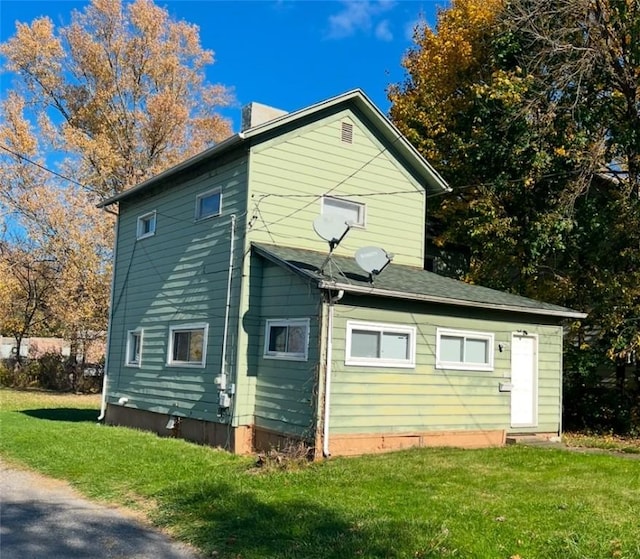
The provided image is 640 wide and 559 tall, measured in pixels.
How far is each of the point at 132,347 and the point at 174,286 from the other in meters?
2.80

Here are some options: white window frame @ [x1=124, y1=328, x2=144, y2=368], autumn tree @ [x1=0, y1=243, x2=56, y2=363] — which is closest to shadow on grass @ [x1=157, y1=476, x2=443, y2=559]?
white window frame @ [x1=124, y1=328, x2=144, y2=368]

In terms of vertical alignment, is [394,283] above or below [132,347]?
above

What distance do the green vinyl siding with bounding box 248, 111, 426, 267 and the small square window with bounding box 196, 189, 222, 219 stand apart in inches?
49.1

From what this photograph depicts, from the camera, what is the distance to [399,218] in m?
14.6

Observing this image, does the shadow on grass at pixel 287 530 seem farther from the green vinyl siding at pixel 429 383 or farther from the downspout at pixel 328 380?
the green vinyl siding at pixel 429 383

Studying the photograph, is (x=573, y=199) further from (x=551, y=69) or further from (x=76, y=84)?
(x=76, y=84)

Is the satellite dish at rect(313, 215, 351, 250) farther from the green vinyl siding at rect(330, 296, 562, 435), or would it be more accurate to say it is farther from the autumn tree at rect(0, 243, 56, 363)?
the autumn tree at rect(0, 243, 56, 363)

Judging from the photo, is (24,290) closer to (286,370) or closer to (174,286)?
(174,286)

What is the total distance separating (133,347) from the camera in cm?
1614

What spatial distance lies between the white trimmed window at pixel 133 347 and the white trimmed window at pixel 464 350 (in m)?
7.50

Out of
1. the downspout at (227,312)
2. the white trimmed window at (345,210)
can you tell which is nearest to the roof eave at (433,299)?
the downspout at (227,312)

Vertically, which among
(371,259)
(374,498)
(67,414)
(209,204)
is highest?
(209,204)

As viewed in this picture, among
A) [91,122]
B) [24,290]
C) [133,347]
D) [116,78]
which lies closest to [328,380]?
[133,347]

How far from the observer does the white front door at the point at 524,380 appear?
13109 mm
